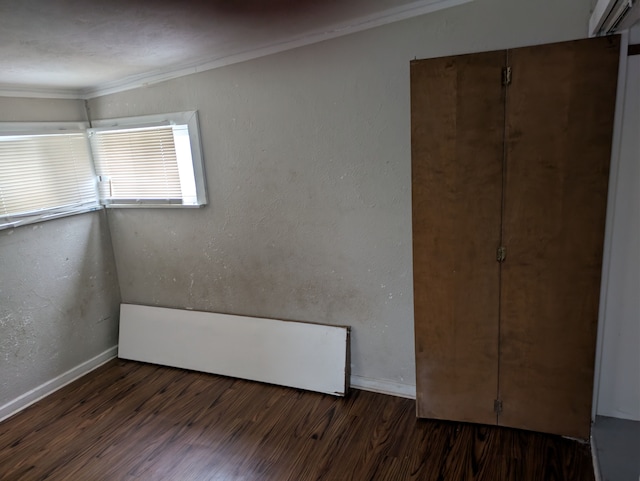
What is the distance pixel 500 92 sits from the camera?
1.91m

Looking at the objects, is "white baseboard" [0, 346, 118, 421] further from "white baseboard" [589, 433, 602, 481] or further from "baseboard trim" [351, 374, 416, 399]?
"white baseboard" [589, 433, 602, 481]

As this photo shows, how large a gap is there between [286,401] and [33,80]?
266cm

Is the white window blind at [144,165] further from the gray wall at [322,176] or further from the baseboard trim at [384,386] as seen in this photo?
the baseboard trim at [384,386]

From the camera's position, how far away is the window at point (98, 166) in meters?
2.80

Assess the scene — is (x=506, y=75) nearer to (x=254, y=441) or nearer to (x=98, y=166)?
(x=254, y=441)

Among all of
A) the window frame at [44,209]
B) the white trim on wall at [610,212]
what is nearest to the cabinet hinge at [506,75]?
the white trim on wall at [610,212]

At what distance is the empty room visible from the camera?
1.91m

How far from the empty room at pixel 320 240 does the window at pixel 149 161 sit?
0.02 m

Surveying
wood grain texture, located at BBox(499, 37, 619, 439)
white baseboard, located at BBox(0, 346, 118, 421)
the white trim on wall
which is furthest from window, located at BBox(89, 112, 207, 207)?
the white trim on wall

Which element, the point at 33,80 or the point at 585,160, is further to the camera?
the point at 33,80

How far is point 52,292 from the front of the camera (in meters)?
3.05

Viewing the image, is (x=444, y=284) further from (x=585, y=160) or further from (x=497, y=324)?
(x=585, y=160)

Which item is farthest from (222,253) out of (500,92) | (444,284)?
(500,92)

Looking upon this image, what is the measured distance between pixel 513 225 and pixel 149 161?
2.52 metres
